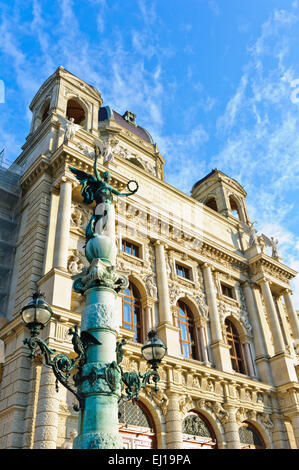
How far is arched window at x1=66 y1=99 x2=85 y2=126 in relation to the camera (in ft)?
76.5

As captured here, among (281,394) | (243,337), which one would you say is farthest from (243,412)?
(243,337)

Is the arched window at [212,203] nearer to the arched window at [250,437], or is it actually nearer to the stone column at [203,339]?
the stone column at [203,339]

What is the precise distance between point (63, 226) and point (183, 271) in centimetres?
741

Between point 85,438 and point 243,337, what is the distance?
17685 millimetres

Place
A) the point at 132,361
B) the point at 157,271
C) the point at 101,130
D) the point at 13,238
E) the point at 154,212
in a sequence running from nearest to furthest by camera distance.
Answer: the point at 132,361 < the point at 13,238 < the point at 157,271 < the point at 154,212 < the point at 101,130

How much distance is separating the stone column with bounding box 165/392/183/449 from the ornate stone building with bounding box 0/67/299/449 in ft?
0.14

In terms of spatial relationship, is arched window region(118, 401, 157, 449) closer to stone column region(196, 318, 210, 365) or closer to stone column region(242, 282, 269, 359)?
stone column region(196, 318, 210, 365)

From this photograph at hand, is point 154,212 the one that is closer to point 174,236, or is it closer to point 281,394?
point 174,236

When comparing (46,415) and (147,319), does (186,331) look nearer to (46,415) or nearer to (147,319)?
(147,319)

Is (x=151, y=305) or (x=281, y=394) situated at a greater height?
(x=151, y=305)

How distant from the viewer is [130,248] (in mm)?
19297

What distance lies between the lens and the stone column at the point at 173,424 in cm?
1470

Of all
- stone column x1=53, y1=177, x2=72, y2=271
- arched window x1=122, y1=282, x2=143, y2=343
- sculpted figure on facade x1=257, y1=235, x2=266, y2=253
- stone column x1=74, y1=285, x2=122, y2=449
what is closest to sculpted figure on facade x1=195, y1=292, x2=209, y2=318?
arched window x1=122, y1=282, x2=143, y2=343

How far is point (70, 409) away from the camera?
12406 mm
